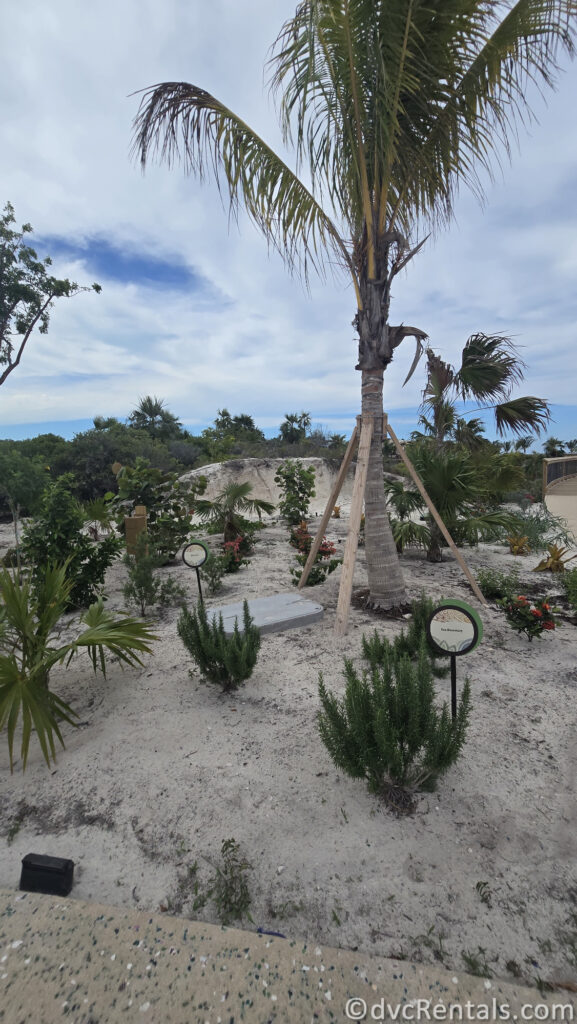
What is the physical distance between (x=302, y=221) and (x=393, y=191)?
104 cm

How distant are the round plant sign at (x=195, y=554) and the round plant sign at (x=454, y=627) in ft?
7.98

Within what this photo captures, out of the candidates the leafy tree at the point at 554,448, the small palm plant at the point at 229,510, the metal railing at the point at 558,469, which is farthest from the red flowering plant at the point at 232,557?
the leafy tree at the point at 554,448

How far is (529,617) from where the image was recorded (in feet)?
12.3

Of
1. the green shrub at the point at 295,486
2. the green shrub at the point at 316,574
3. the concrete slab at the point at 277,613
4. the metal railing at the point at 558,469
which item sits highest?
the metal railing at the point at 558,469

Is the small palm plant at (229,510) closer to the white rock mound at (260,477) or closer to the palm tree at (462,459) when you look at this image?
the palm tree at (462,459)

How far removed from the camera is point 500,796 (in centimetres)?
205

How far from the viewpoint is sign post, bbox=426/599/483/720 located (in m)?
2.16

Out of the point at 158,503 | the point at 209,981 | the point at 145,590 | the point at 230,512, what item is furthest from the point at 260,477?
the point at 209,981

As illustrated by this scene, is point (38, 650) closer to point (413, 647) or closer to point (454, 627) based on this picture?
point (454, 627)

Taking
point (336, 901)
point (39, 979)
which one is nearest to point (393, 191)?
point (336, 901)

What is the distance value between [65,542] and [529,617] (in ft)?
14.6

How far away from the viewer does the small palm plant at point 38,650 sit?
2.08m

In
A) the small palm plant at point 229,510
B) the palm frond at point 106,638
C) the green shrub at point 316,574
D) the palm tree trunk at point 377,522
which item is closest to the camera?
the palm frond at point 106,638

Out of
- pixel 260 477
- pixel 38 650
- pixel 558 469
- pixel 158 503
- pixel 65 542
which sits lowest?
pixel 38 650
